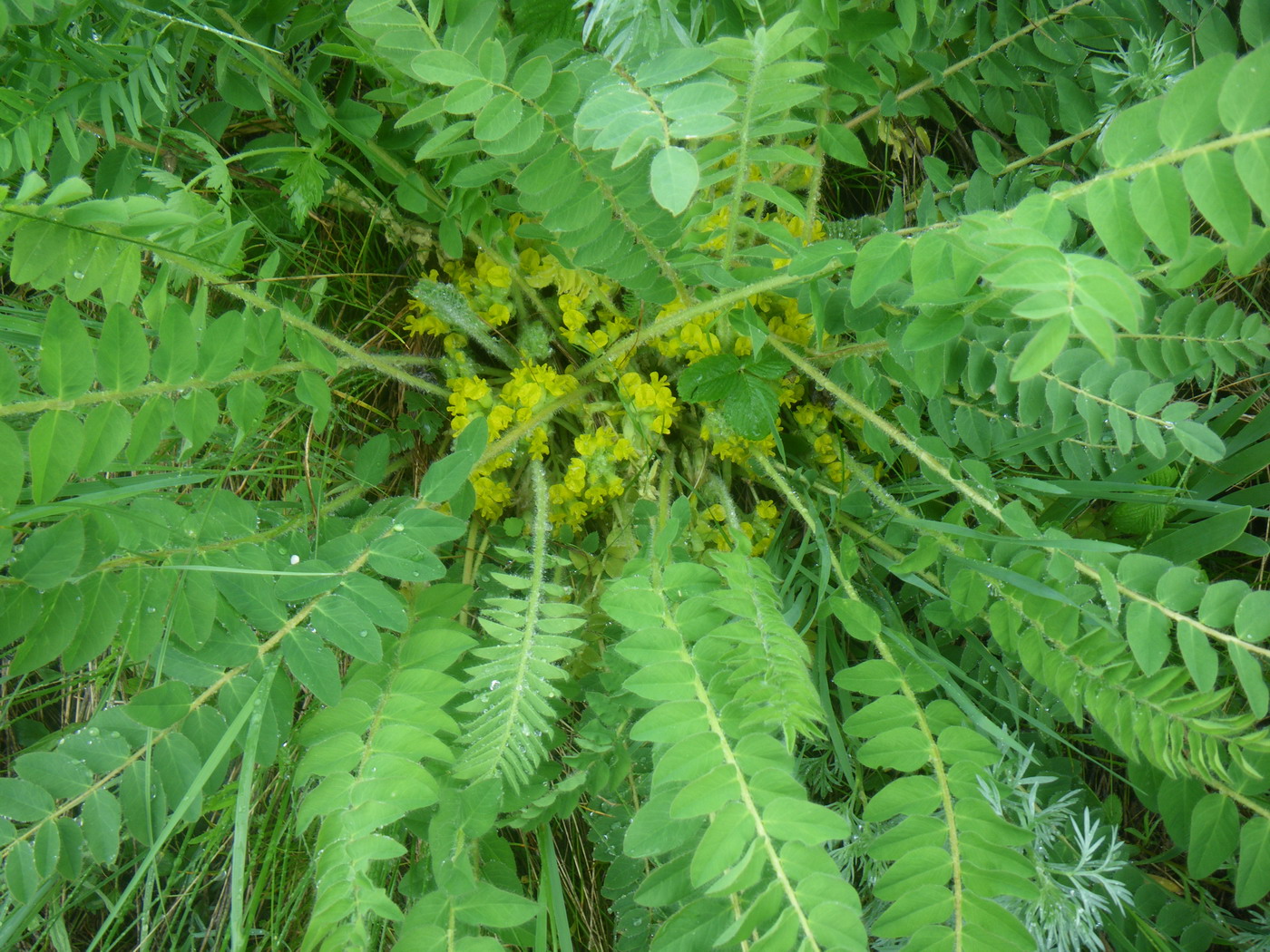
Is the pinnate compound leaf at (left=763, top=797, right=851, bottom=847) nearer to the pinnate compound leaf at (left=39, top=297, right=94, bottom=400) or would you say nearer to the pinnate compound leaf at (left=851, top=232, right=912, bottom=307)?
the pinnate compound leaf at (left=851, top=232, right=912, bottom=307)

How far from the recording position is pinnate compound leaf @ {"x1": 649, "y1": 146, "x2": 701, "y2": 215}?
1.11 m

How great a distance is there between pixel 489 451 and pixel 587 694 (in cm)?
66

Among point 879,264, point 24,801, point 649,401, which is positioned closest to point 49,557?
point 24,801

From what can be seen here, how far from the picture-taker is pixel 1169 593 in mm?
1479

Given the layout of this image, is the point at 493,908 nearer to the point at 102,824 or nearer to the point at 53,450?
the point at 102,824

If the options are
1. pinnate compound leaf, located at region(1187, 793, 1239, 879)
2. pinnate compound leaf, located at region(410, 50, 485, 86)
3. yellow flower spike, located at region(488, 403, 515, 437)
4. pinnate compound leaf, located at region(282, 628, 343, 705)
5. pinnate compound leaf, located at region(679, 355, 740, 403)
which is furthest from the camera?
yellow flower spike, located at region(488, 403, 515, 437)

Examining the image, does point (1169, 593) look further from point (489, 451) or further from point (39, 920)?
point (39, 920)

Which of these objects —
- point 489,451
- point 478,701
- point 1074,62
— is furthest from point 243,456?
point 1074,62

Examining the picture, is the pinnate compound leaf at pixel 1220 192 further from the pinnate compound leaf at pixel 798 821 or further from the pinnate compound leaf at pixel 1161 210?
the pinnate compound leaf at pixel 798 821

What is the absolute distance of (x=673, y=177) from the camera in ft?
3.72

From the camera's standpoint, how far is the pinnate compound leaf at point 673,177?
1.11 meters

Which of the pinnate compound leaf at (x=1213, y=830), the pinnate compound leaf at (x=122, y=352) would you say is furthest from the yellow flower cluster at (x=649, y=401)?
the pinnate compound leaf at (x=1213, y=830)

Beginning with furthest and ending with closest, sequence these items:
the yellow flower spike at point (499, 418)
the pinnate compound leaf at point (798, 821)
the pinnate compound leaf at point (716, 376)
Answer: the yellow flower spike at point (499, 418), the pinnate compound leaf at point (716, 376), the pinnate compound leaf at point (798, 821)

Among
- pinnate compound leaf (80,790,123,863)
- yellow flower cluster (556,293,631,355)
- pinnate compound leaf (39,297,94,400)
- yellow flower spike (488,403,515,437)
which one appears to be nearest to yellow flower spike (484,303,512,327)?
yellow flower cluster (556,293,631,355)
